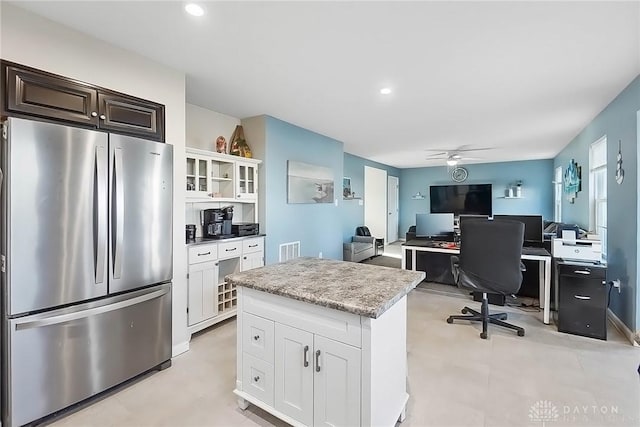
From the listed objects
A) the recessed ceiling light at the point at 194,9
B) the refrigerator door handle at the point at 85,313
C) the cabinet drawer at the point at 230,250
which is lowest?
the refrigerator door handle at the point at 85,313

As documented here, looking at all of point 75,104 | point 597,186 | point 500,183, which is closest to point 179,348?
point 75,104

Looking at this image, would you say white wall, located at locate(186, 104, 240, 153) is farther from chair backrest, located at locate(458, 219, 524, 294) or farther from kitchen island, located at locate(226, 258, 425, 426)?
chair backrest, located at locate(458, 219, 524, 294)

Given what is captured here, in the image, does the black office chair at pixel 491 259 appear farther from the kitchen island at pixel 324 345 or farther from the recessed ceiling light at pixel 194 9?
the recessed ceiling light at pixel 194 9

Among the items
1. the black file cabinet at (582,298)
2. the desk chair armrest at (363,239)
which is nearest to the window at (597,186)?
the black file cabinet at (582,298)

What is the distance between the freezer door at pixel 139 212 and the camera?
209cm

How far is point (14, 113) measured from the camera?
1.77 metres

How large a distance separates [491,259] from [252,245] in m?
2.54

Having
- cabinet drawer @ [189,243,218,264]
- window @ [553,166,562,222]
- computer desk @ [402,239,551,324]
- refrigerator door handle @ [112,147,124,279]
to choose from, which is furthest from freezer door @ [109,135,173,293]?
window @ [553,166,562,222]

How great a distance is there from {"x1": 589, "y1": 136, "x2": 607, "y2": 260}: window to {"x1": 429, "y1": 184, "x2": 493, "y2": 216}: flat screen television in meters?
4.41

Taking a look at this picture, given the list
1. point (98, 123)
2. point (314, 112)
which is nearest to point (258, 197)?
point (314, 112)

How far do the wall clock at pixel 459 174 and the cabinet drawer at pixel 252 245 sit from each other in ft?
24.8

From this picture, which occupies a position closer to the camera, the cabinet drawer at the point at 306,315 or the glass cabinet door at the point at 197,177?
the cabinet drawer at the point at 306,315

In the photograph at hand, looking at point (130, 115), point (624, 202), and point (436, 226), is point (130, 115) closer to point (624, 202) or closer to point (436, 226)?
point (436, 226)

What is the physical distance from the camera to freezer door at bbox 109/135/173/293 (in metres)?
2.09
